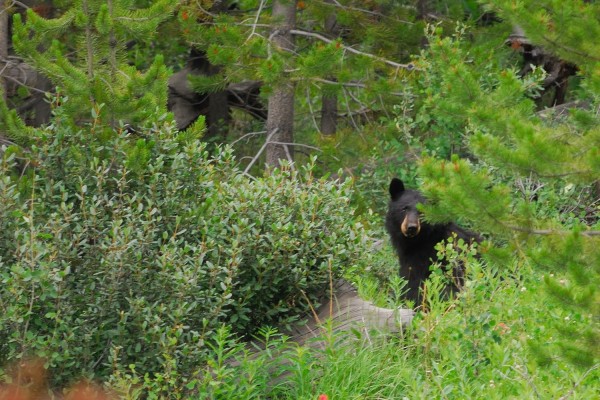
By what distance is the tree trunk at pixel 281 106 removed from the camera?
11.3 meters

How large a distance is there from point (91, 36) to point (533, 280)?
149 inches

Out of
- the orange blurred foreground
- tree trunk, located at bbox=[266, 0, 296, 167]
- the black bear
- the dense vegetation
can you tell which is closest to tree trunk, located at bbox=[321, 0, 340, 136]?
tree trunk, located at bbox=[266, 0, 296, 167]

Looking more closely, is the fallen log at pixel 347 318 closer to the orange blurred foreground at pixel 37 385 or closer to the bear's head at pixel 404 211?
the orange blurred foreground at pixel 37 385

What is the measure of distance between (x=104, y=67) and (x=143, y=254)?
2.12 m

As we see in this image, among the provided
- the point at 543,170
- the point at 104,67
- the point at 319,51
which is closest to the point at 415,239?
the point at 319,51

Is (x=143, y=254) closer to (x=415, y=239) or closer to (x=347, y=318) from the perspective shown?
(x=347, y=318)

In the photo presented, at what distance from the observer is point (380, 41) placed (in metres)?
11.7

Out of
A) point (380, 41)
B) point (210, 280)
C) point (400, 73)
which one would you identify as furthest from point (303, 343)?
point (380, 41)

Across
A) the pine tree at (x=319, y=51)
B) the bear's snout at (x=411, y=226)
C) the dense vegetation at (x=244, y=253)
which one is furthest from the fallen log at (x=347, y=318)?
the pine tree at (x=319, y=51)

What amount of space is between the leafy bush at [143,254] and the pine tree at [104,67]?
34 centimetres

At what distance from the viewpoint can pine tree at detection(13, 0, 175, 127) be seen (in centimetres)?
652

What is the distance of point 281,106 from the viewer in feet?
38.1

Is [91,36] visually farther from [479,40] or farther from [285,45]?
[479,40]

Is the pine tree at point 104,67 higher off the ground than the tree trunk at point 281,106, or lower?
higher
